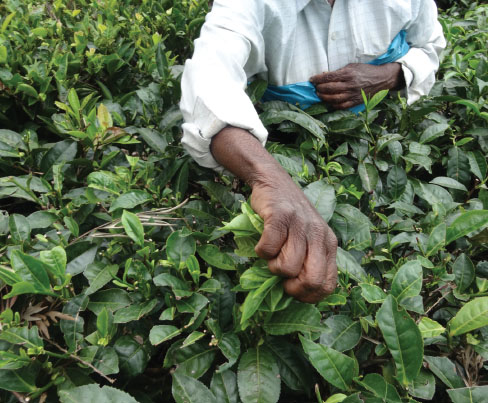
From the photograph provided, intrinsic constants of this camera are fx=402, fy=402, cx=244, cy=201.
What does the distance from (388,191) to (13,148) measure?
135cm

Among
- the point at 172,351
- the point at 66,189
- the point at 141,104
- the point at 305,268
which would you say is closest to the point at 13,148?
the point at 66,189

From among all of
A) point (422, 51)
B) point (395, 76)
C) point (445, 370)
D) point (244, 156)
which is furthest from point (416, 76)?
point (445, 370)

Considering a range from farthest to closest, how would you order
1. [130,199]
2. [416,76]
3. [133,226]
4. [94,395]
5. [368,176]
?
[416,76], [368,176], [130,199], [133,226], [94,395]

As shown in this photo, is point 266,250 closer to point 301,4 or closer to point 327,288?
point 327,288

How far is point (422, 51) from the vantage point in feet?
7.30

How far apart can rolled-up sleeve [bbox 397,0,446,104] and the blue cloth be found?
75 millimetres

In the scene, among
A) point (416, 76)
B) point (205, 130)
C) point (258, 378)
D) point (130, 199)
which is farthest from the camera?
point (416, 76)

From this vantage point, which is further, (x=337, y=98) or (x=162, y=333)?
(x=337, y=98)

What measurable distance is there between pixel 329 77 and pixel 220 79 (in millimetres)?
723

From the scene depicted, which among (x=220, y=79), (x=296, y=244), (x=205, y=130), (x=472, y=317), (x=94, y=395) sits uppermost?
(x=220, y=79)

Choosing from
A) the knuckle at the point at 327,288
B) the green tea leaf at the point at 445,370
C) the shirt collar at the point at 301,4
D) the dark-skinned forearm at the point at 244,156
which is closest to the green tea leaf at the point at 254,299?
the knuckle at the point at 327,288

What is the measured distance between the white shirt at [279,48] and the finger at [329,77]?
0.07 metres

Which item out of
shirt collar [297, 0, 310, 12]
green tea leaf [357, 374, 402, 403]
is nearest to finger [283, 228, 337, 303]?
green tea leaf [357, 374, 402, 403]

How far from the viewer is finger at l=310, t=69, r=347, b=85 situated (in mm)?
1932
